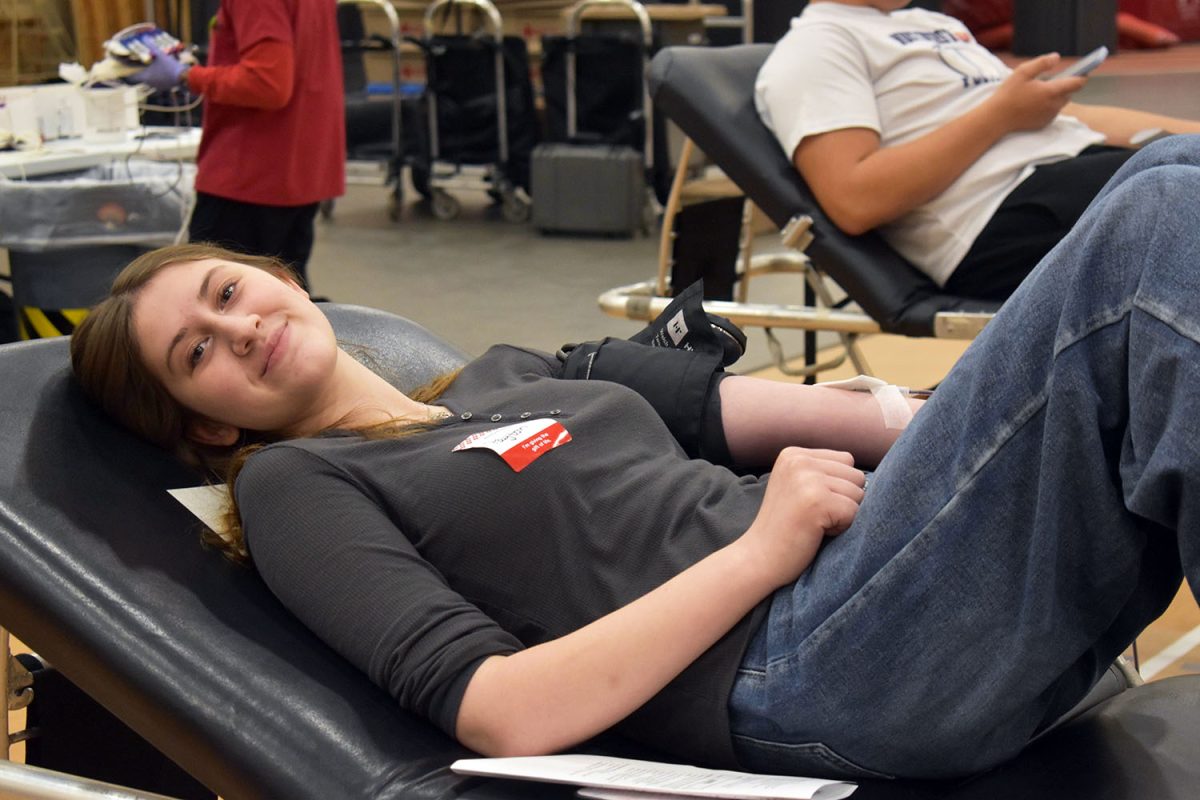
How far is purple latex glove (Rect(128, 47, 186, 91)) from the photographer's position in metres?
3.48

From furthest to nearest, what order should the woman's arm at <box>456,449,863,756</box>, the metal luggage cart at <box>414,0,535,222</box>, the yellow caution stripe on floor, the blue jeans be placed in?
1. the metal luggage cart at <box>414,0,535,222</box>
2. the yellow caution stripe on floor
3. the woman's arm at <box>456,449,863,756</box>
4. the blue jeans

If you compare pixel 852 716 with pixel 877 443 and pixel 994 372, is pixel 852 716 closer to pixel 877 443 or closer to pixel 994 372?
pixel 994 372

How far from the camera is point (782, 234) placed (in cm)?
245

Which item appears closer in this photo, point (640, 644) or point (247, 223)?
point (640, 644)

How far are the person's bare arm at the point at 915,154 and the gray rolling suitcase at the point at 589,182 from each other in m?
3.75

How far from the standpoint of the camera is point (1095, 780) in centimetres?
106

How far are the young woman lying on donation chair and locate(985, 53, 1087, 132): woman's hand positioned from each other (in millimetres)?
1290

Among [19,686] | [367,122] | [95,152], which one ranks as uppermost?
[95,152]

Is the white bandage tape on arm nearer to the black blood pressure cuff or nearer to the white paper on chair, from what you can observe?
the black blood pressure cuff

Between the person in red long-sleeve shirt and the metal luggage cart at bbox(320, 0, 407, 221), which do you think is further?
the metal luggage cart at bbox(320, 0, 407, 221)

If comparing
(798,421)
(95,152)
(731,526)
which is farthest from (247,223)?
(731,526)

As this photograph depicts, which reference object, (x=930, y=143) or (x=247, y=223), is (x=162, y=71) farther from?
(x=930, y=143)

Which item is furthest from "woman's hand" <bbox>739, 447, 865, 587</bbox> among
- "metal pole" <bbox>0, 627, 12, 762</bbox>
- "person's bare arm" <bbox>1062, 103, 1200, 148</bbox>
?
"person's bare arm" <bbox>1062, 103, 1200, 148</bbox>

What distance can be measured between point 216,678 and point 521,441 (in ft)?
1.08
